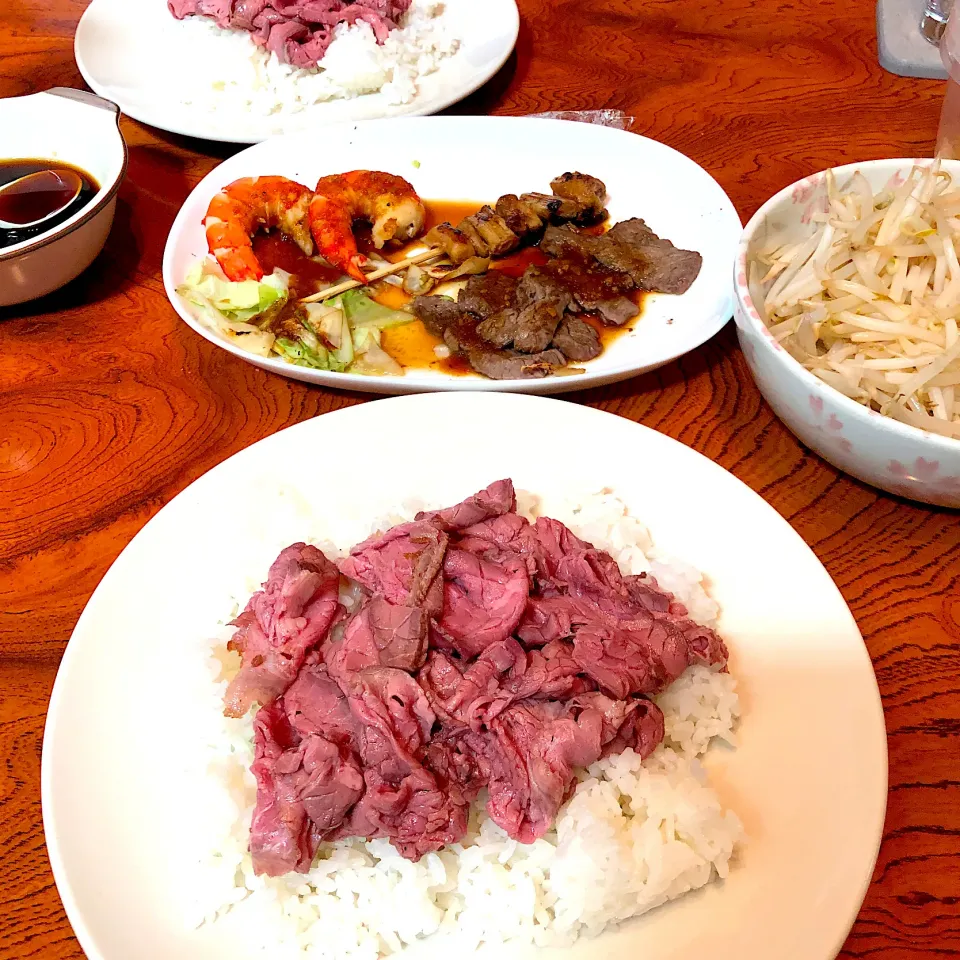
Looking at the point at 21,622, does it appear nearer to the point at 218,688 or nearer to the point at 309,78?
the point at 218,688

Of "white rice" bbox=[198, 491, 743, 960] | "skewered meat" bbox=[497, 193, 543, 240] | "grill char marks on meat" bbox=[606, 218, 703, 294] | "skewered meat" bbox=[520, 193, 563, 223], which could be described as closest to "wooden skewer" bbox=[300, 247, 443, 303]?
"skewered meat" bbox=[497, 193, 543, 240]

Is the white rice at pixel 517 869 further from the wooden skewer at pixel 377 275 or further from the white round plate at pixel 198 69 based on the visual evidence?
the white round plate at pixel 198 69

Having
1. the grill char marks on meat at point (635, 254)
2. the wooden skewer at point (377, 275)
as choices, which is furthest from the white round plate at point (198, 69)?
the grill char marks on meat at point (635, 254)

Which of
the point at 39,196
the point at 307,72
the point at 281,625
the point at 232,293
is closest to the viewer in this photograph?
the point at 281,625

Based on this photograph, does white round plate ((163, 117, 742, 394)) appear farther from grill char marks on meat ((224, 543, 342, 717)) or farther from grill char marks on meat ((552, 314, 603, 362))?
grill char marks on meat ((224, 543, 342, 717))

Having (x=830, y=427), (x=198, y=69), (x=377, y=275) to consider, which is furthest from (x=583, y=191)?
(x=198, y=69)

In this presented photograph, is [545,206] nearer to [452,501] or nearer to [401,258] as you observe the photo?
[401,258]
